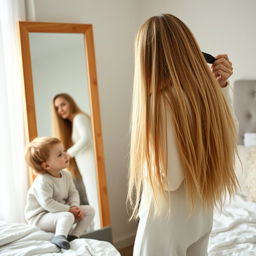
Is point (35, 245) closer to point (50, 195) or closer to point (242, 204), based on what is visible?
point (50, 195)

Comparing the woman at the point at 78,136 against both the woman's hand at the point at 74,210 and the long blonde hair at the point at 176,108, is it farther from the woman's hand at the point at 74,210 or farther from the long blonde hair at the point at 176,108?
the long blonde hair at the point at 176,108

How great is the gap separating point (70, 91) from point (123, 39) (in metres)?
0.85

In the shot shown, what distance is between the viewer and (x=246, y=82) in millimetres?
2873

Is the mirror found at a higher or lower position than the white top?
higher

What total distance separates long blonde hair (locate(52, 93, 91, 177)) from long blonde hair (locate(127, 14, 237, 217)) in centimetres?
171

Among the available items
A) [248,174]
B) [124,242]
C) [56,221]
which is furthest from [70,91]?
[124,242]

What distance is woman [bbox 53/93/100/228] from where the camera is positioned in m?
2.95

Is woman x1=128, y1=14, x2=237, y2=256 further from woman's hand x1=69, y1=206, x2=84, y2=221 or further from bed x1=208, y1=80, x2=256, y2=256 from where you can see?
woman's hand x1=69, y1=206, x2=84, y2=221

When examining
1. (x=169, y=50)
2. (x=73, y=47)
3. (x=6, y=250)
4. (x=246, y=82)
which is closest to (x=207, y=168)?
(x=169, y=50)

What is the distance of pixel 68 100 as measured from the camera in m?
2.99

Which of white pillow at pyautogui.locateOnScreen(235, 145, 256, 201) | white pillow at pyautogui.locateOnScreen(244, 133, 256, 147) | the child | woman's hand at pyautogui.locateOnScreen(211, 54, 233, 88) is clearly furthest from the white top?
woman's hand at pyautogui.locateOnScreen(211, 54, 233, 88)

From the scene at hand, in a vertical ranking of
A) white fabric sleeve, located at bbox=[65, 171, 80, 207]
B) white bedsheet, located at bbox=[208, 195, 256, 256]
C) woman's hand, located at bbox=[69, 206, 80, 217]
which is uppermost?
white fabric sleeve, located at bbox=[65, 171, 80, 207]

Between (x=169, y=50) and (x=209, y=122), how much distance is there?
0.84ft

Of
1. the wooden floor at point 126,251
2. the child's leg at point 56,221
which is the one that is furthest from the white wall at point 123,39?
the child's leg at point 56,221
